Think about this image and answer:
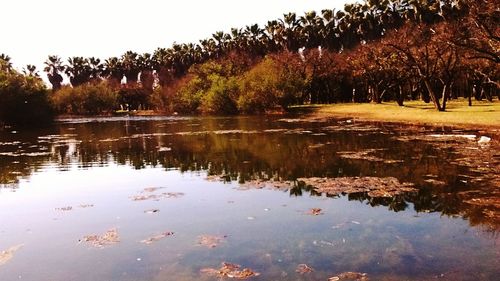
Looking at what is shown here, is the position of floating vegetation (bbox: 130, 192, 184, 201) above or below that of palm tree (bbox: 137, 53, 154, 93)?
below

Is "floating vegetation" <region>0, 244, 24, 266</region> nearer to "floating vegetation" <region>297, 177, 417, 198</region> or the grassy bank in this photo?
"floating vegetation" <region>297, 177, 417, 198</region>

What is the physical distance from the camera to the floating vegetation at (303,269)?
11305 mm

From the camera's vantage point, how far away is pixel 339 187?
20.7m

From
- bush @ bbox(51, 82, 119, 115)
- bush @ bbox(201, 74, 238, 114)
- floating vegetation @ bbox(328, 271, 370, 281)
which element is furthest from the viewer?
bush @ bbox(51, 82, 119, 115)

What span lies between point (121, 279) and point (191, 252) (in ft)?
7.51

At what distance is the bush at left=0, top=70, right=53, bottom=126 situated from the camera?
3295 inches

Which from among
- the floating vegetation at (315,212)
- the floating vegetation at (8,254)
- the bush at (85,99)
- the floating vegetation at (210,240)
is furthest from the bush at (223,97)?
the floating vegetation at (8,254)

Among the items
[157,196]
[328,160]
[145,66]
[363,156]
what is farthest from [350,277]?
[145,66]

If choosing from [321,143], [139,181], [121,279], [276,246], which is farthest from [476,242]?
[321,143]

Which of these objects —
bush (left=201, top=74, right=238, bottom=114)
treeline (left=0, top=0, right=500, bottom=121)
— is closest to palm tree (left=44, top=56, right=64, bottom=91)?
treeline (left=0, top=0, right=500, bottom=121)

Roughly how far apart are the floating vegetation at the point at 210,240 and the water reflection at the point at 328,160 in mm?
6691

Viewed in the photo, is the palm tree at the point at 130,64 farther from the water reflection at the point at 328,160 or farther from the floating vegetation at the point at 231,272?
the floating vegetation at the point at 231,272

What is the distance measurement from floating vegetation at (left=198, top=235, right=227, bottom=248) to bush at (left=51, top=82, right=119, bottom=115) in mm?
138271

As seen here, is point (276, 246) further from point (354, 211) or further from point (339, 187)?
point (339, 187)
